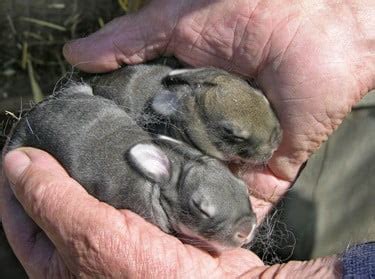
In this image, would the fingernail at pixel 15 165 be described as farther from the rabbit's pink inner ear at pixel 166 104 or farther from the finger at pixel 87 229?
the rabbit's pink inner ear at pixel 166 104

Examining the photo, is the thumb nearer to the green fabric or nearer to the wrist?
the wrist

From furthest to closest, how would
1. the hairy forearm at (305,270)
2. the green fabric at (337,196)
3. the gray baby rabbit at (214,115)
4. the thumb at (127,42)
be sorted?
the green fabric at (337,196)
the thumb at (127,42)
the gray baby rabbit at (214,115)
the hairy forearm at (305,270)

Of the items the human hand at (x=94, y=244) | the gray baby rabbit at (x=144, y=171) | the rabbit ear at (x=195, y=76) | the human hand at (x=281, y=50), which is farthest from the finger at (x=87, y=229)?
the human hand at (x=281, y=50)

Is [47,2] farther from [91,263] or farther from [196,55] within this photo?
[91,263]

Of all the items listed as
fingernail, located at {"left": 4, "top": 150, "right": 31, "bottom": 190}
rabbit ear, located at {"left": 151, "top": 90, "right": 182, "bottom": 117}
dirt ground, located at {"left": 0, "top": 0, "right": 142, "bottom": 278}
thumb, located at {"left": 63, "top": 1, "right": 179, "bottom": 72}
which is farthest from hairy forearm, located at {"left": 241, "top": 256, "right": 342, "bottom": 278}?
dirt ground, located at {"left": 0, "top": 0, "right": 142, "bottom": 278}

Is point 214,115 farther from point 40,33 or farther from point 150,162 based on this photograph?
point 40,33

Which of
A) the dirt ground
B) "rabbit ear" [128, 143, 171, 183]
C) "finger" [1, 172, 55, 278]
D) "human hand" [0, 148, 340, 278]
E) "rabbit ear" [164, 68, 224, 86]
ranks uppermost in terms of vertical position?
"rabbit ear" [164, 68, 224, 86]
